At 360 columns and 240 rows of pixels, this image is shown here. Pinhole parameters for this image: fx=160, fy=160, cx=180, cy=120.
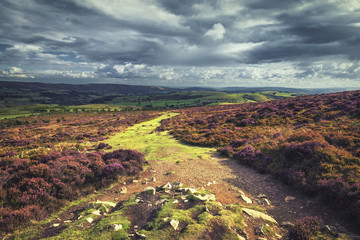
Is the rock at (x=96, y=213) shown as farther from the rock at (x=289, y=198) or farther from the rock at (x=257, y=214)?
the rock at (x=289, y=198)

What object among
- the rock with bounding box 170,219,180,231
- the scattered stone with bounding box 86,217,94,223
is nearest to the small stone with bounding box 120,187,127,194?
the scattered stone with bounding box 86,217,94,223

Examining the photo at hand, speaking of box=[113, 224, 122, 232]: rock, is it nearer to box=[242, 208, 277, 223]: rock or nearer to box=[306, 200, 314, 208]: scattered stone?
box=[242, 208, 277, 223]: rock

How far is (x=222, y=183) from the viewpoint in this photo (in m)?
11.1

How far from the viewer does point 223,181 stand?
11469 millimetres

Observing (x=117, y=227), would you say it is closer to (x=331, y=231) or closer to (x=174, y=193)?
(x=174, y=193)

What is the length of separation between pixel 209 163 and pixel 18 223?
1256 cm

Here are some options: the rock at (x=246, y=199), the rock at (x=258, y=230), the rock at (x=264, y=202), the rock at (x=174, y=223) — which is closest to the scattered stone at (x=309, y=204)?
the rock at (x=264, y=202)

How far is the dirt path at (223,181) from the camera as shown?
26.3 ft

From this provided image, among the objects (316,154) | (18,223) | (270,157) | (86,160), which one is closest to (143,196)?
(18,223)

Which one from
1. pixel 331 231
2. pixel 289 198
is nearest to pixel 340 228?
pixel 331 231

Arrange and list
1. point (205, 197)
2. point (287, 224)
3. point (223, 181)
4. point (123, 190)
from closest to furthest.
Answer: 1. point (287, 224)
2. point (205, 197)
3. point (123, 190)
4. point (223, 181)

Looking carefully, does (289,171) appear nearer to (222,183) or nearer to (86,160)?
(222,183)

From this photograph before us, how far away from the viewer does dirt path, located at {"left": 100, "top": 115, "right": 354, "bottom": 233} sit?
8031 millimetres

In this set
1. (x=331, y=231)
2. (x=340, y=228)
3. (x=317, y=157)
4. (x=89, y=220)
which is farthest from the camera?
(x=317, y=157)
